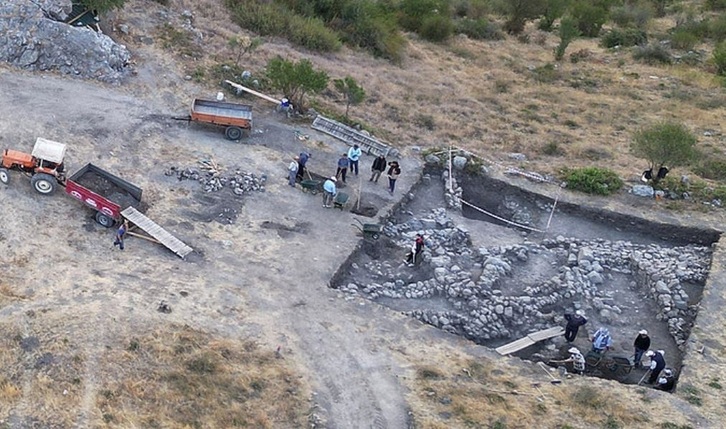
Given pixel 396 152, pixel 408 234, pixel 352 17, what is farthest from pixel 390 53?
pixel 408 234

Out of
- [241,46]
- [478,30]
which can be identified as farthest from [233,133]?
[478,30]

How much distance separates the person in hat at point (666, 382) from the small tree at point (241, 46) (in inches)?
876

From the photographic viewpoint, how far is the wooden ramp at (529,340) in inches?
759

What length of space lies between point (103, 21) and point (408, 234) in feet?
58.4

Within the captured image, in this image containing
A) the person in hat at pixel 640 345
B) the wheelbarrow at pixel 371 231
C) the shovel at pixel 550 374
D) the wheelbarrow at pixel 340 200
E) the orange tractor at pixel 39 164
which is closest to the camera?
the shovel at pixel 550 374

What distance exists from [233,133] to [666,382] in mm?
17006

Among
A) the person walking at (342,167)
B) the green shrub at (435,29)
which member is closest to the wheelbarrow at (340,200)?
the person walking at (342,167)

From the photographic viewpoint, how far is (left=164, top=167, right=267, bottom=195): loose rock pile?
23.9m

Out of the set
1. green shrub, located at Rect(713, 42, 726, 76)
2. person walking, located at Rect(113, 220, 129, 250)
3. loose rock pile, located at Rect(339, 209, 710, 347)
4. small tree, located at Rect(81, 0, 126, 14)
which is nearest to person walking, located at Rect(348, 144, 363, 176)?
loose rock pile, located at Rect(339, 209, 710, 347)

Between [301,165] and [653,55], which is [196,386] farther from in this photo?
[653,55]

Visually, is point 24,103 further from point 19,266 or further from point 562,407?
point 562,407

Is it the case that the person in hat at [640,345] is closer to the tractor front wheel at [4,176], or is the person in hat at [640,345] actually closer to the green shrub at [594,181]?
the green shrub at [594,181]

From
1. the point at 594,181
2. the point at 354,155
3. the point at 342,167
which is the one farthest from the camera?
the point at 594,181

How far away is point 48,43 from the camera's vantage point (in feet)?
94.0
